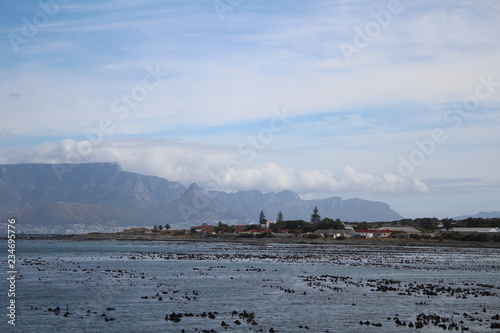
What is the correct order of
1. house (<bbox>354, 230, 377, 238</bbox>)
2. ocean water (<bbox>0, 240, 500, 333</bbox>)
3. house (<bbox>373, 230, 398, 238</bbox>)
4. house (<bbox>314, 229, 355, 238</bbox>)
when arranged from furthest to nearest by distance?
1. house (<bbox>314, 229, 355, 238</bbox>)
2. house (<bbox>354, 230, 377, 238</bbox>)
3. house (<bbox>373, 230, 398, 238</bbox>)
4. ocean water (<bbox>0, 240, 500, 333</bbox>)

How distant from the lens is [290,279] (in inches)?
2127

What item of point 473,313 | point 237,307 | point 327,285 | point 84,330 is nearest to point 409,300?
point 473,313

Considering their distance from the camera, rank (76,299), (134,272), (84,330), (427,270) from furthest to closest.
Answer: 1. (427,270)
2. (134,272)
3. (76,299)
4. (84,330)

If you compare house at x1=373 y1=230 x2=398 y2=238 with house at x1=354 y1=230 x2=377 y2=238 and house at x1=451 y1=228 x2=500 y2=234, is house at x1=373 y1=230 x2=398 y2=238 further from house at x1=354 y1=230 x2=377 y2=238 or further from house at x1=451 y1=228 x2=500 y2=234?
house at x1=451 y1=228 x2=500 y2=234

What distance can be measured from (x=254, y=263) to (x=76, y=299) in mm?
36844

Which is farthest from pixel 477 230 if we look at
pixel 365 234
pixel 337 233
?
pixel 337 233

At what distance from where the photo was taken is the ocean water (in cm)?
3173

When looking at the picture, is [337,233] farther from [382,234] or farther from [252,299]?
[252,299]

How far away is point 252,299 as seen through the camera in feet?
135

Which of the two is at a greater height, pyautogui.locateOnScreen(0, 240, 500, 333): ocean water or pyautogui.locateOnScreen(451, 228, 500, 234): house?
pyautogui.locateOnScreen(451, 228, 500, 234): house

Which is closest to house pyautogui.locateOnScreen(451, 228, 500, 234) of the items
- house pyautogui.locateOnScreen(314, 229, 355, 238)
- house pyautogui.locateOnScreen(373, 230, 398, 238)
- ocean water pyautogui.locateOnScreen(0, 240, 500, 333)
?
house pyautogui.locateOnScreen(373, 230, 398, 238)

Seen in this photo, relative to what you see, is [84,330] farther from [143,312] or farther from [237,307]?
[237,307]

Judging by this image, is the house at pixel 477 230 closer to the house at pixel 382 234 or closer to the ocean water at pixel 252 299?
the house at pixel 382 234

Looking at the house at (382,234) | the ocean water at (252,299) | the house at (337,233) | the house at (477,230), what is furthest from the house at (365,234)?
the ocean water at (252,299)
